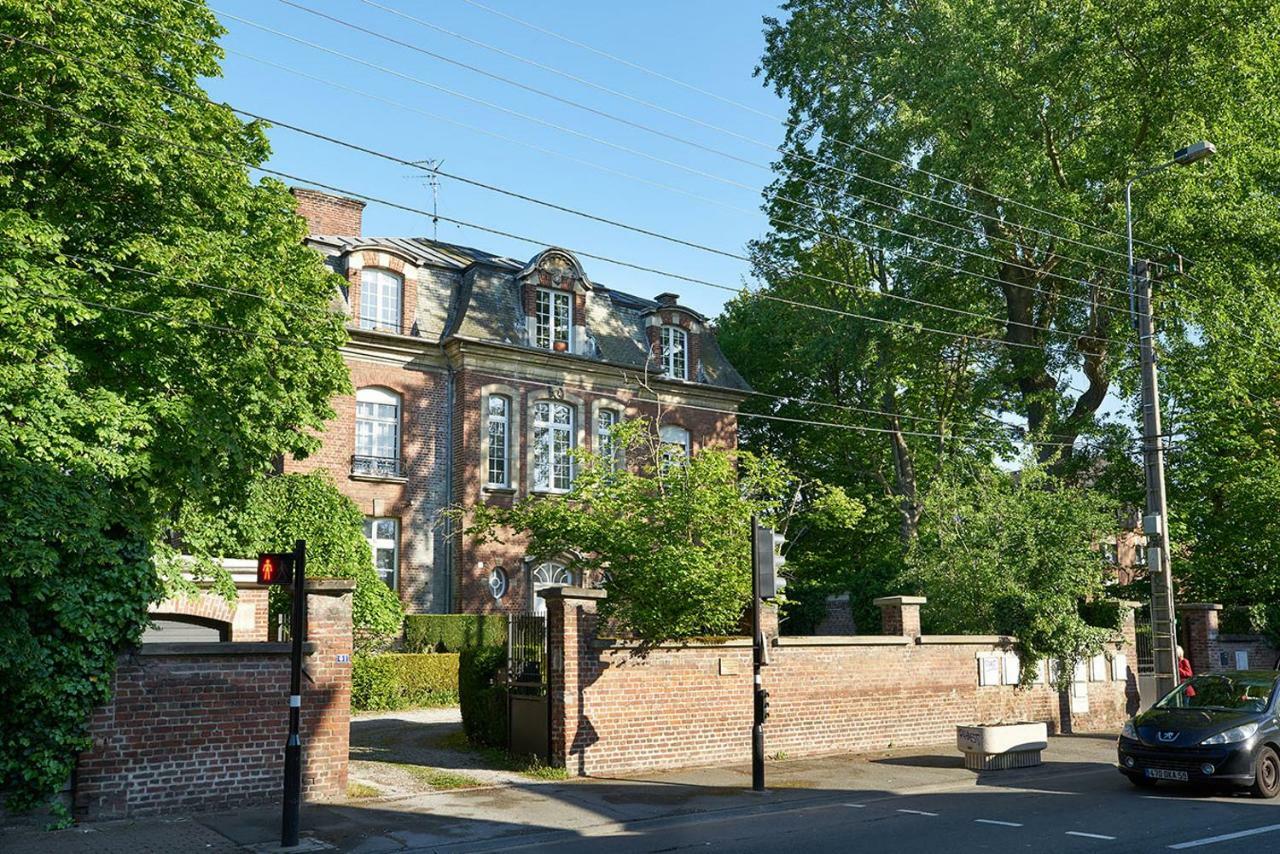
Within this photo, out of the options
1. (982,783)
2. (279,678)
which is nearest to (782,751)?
(982,783)

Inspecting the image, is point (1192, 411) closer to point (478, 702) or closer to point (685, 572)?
point (685, 572)

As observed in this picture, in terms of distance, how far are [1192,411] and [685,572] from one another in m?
17.1

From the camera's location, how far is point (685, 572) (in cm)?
1483

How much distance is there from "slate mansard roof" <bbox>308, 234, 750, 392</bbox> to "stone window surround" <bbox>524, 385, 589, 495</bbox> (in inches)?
54.8

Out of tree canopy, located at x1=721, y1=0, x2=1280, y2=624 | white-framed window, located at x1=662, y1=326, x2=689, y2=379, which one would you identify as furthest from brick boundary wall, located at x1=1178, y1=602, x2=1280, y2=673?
white-framed window, located at x1=662, y1=326, x2=689, y2=379

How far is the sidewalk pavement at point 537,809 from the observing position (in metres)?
10.8

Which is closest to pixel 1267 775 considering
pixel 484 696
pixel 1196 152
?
pixel 1196 152

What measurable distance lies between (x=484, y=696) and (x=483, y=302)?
16.6 m

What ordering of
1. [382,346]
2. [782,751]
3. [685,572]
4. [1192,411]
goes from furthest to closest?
1. [382,346]
2. [1192,411]
3. [782,751]
4. [685,572]

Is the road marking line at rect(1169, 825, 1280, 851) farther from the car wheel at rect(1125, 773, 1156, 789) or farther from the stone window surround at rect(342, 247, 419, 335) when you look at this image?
the stone window surround at rect(342, 247, 419, 335)

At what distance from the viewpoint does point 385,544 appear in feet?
95.8

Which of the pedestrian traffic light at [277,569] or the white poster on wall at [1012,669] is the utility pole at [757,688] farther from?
the white poster on wall at [1012,669]

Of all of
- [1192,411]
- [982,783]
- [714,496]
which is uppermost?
[1192,411]

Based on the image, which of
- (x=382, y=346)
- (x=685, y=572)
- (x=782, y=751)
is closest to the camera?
(x=685, y=572)
